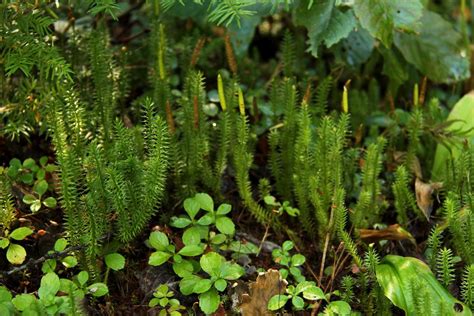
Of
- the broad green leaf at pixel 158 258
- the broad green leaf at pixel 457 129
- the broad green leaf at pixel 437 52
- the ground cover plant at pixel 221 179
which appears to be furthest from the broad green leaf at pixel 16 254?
the broad green leaf at pixel 437 52

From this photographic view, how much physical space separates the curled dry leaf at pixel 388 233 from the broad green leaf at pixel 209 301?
520 mm

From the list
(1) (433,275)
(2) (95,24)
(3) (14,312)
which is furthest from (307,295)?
(2) (95,24)

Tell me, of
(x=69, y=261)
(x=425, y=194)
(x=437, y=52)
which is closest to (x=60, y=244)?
(x=69, y=261)

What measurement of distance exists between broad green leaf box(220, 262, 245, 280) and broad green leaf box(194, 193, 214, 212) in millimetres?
208

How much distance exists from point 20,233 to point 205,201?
0.54m

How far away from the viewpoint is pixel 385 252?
199 cm

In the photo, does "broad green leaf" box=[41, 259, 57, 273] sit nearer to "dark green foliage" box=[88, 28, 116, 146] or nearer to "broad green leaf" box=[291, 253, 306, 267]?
"dark green foliage" box=[88, 28, 116, 146]

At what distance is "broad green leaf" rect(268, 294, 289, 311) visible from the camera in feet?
5.53

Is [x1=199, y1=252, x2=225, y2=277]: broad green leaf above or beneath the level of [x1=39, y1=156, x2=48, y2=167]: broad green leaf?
beneath

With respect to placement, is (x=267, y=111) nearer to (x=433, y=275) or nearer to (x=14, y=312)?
(x=433, y=275)

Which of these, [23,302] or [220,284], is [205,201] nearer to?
[220,284]

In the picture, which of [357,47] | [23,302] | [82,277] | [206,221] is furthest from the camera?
[357,47]

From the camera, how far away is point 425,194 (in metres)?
2.04

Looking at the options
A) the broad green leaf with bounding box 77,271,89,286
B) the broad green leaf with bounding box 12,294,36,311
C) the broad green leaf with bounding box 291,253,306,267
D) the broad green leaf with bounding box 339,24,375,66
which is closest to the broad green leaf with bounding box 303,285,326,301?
the broad green leaf with bounding box 291,253,306,267
